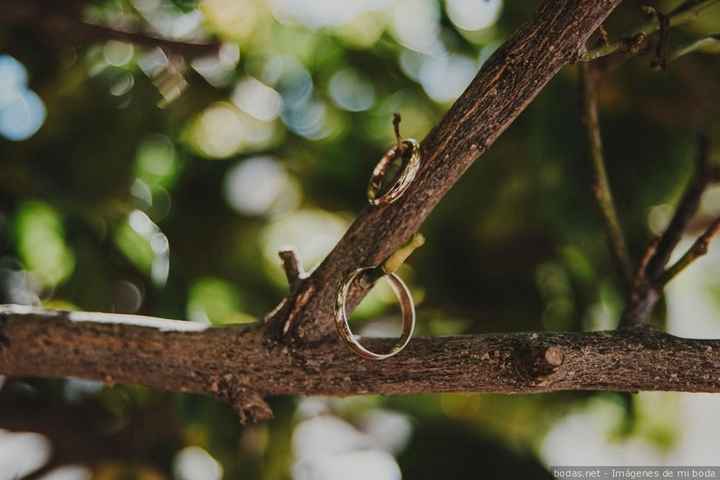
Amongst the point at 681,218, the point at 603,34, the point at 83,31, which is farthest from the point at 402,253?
the point at 83,31

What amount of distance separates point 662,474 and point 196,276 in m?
0.62

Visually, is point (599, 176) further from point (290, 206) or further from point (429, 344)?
point (290, 206)

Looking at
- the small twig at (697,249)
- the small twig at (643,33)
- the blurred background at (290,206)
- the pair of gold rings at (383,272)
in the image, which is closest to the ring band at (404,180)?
the pair of gold rings at (383,272)

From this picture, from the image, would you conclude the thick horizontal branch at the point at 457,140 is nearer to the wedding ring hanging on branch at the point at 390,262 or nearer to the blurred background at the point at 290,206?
the wedding ring hanging on branch at the point at 390,262

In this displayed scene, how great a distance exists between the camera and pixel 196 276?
987 mm

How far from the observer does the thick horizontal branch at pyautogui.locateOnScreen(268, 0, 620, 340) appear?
405 millimetres

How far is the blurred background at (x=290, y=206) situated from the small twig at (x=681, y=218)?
0.22 metres

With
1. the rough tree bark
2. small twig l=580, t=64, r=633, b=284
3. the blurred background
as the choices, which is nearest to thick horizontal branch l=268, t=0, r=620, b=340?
the rough tree bark

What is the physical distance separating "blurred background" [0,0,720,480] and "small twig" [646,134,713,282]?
225mm

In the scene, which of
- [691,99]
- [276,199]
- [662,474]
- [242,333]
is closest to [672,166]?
[691,99]

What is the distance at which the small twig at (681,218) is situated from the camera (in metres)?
0.55

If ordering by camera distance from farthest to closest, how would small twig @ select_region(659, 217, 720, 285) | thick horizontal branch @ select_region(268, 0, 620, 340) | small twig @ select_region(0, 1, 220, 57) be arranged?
small twig @ select_region(0, 1, 220, 57) → small twig @ select_region(659, 217, 720, 285) → thick horizontal branch @ select_region(268, 0, 620, 340)

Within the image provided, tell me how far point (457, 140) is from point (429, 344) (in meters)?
0.13

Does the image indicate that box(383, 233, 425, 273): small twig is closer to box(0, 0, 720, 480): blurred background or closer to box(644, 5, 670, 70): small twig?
box(644, 5, 670, 70): small twig
